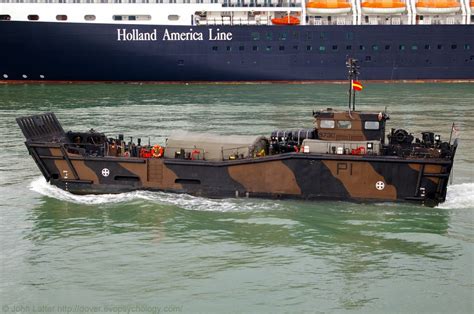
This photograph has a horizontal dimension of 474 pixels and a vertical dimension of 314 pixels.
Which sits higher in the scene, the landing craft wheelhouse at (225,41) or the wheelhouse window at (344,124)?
the landing craft wheelhouse at (225,41)

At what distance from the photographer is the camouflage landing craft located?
81.3 feet

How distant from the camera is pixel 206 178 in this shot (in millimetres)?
26172

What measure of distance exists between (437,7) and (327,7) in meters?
11.6

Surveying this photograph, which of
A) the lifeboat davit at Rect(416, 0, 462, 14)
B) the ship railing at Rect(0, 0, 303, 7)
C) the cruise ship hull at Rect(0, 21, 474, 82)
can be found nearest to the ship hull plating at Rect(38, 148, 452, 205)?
the cruise ship hull at Rect(0, 21, 474, 82)

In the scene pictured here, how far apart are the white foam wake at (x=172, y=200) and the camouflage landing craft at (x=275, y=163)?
248mm

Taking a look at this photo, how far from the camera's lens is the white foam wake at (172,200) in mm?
25344

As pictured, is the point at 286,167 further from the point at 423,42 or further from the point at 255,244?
the point at 423,42

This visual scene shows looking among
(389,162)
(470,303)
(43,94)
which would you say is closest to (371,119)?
(389,162)

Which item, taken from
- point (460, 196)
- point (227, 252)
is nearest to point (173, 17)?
point (460, 196)

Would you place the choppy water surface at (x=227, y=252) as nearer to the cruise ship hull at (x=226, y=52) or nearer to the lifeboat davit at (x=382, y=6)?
the cruise ship hull at (x=226, y=52)

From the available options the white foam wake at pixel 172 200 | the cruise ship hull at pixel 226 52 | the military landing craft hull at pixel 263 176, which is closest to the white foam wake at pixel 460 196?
the military landing craft hull at pixel 263 176

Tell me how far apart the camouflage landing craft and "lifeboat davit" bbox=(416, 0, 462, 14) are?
177 ft

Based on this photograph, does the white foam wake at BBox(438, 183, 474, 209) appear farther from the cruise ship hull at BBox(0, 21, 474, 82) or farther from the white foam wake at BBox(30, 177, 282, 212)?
the cruise ship hull at BBox(0, 21, 474, 82)

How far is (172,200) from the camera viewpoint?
1025 inches
